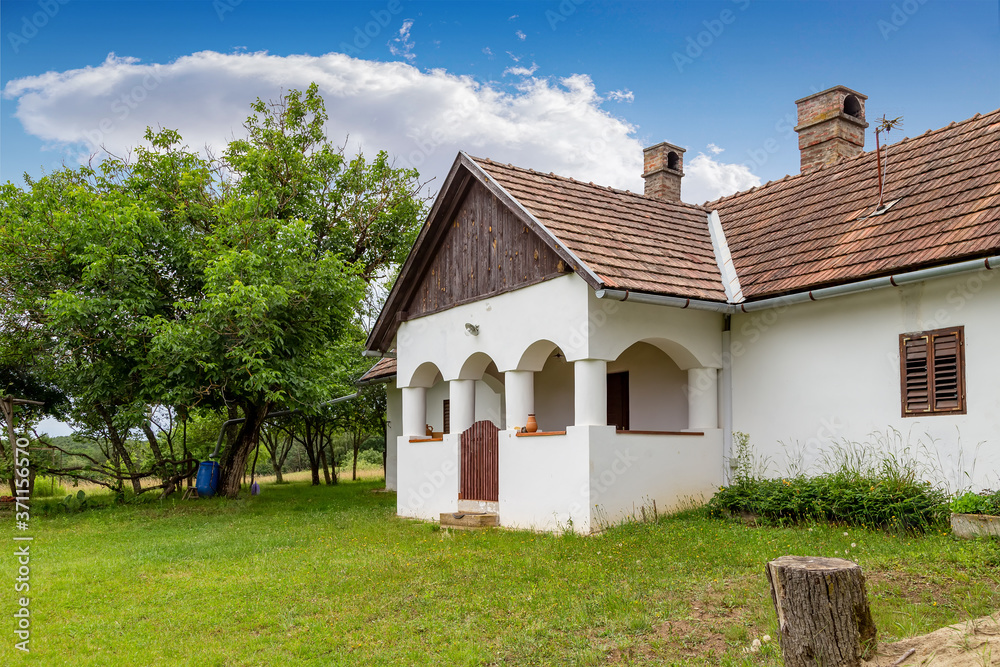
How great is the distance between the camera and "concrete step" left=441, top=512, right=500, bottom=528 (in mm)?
12453

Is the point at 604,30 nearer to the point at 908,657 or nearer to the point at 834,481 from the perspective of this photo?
the point at 834,481

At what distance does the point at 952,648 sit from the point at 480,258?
976 centimetres

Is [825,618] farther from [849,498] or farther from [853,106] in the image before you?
[853,106]

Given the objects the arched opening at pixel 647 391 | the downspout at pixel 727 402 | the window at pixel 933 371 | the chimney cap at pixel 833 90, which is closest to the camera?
the window at pixel 933 371

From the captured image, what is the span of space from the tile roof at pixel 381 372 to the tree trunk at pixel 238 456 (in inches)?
113

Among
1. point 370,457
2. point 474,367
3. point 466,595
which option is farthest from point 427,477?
point 370,457

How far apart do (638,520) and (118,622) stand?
652 cm

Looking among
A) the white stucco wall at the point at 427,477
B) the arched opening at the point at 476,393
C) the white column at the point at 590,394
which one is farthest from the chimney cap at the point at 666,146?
the white stucco wall at the point at 427,477

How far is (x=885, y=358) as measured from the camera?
34.6ft

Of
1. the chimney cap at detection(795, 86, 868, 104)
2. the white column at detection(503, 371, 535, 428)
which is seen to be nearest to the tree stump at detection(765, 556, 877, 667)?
the white column at detection(503, 371, 535, 428)

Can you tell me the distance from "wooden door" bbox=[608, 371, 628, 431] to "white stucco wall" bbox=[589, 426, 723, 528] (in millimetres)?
2354

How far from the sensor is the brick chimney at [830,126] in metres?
15.5

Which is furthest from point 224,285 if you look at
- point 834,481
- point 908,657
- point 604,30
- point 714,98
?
point 908,657

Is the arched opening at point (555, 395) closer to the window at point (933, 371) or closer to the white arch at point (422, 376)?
the white arch at point (422, 376)
